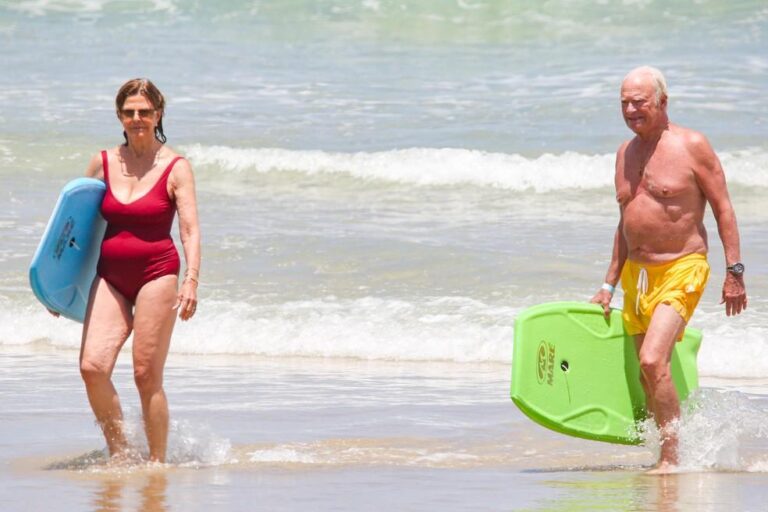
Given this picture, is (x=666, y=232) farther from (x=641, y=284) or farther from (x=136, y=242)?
(x=136, y=242)

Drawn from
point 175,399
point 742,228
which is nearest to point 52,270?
point 175,399

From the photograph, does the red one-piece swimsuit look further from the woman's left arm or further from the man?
the man

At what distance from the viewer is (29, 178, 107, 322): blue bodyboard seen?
224 inches

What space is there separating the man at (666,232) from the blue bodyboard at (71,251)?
212 cm

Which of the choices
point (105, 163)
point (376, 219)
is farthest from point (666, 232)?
point (376, 219)

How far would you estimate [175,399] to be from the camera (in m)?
7.68

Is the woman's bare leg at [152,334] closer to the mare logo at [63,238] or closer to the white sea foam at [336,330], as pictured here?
the mare logo at [63,238]

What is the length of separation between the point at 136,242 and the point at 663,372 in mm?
2104

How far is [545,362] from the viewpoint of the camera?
6.25m

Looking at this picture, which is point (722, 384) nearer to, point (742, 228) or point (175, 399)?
point (175, 399)

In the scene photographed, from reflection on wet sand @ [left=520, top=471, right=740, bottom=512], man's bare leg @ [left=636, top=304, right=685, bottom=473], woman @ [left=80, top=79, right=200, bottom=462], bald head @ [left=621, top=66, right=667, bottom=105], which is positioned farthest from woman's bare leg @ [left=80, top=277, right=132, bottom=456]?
bald head @ [left=621, top=66, right=667, bottom=105]

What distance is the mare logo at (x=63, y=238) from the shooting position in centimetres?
576

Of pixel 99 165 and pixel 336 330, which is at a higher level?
pixel 99 165

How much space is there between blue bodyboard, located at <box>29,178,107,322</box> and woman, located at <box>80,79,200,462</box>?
99mm
